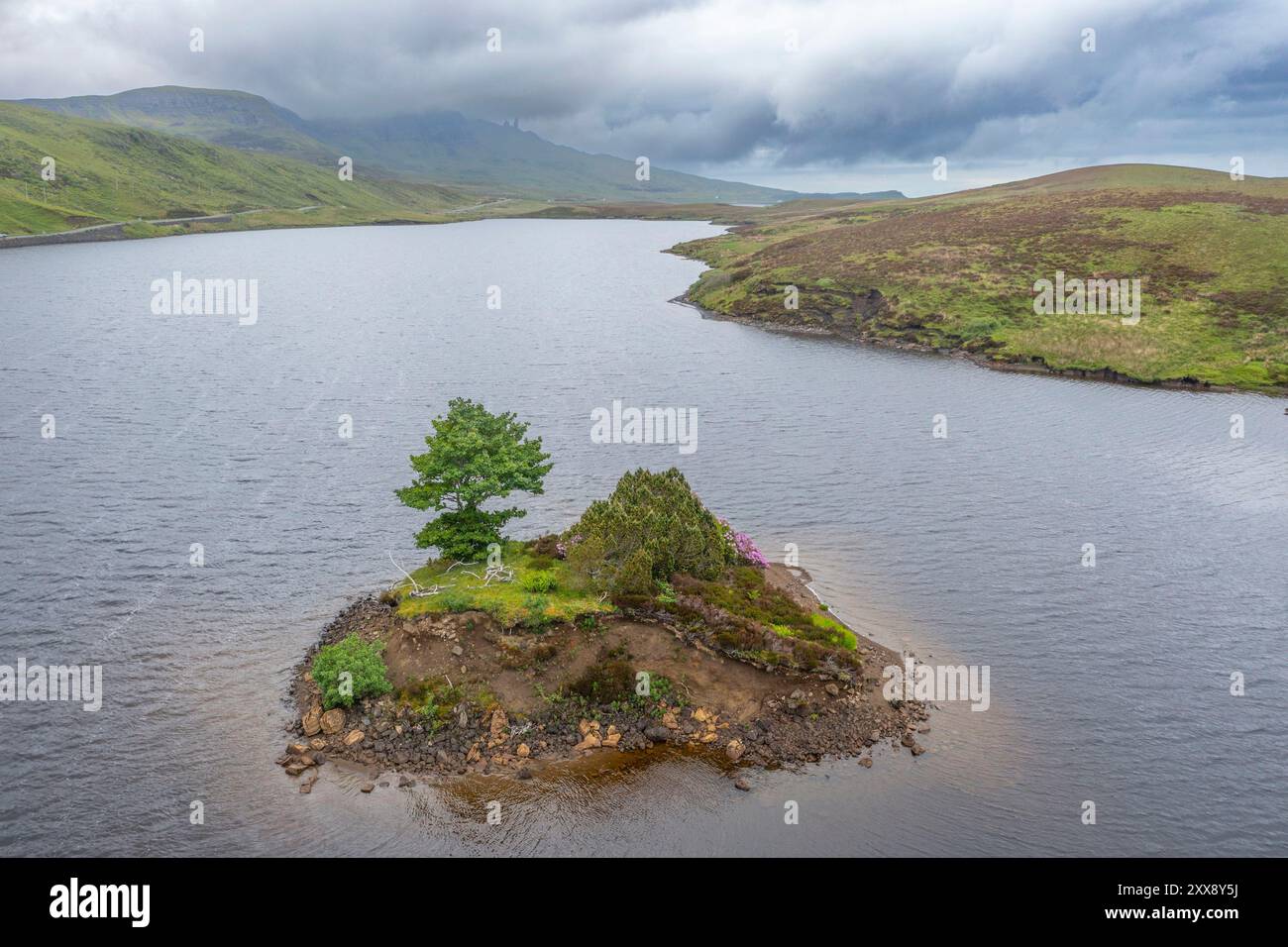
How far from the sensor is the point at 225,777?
101ft

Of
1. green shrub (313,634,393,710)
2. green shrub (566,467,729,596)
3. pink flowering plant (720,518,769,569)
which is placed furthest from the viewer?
pink flowering plant (720,518,769,569)

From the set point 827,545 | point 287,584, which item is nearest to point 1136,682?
point 827,545

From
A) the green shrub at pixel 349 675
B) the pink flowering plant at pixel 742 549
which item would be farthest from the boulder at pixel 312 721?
the pink flowering plant at pixel 742 549

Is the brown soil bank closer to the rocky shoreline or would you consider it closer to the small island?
the small island

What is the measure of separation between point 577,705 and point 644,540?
9368 mm

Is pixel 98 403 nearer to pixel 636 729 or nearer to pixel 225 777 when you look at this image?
pixel 225 777

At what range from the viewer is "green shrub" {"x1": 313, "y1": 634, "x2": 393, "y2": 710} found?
34.1 metres

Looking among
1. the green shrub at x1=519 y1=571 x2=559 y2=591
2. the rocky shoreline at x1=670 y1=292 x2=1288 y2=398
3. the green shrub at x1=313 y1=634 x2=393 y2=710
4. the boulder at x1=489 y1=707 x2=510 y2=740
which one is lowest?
the boulder at x1=489 y1=707 x2=510 y2=740

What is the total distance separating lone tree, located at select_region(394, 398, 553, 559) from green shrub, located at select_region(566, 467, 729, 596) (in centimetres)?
412

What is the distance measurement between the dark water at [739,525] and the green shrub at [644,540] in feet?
28.4

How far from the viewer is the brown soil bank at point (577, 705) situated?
107 ft

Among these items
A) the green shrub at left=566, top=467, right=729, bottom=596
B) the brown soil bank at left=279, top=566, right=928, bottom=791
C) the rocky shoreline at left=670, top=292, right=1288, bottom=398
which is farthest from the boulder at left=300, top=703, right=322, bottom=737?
the rocky shoreline at left=670, top=292, right=1288, bottom=398

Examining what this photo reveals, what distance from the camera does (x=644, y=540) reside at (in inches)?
1598

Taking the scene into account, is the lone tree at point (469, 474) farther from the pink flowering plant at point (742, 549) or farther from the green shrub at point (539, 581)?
the pink flowering plant at point (742, 549)
